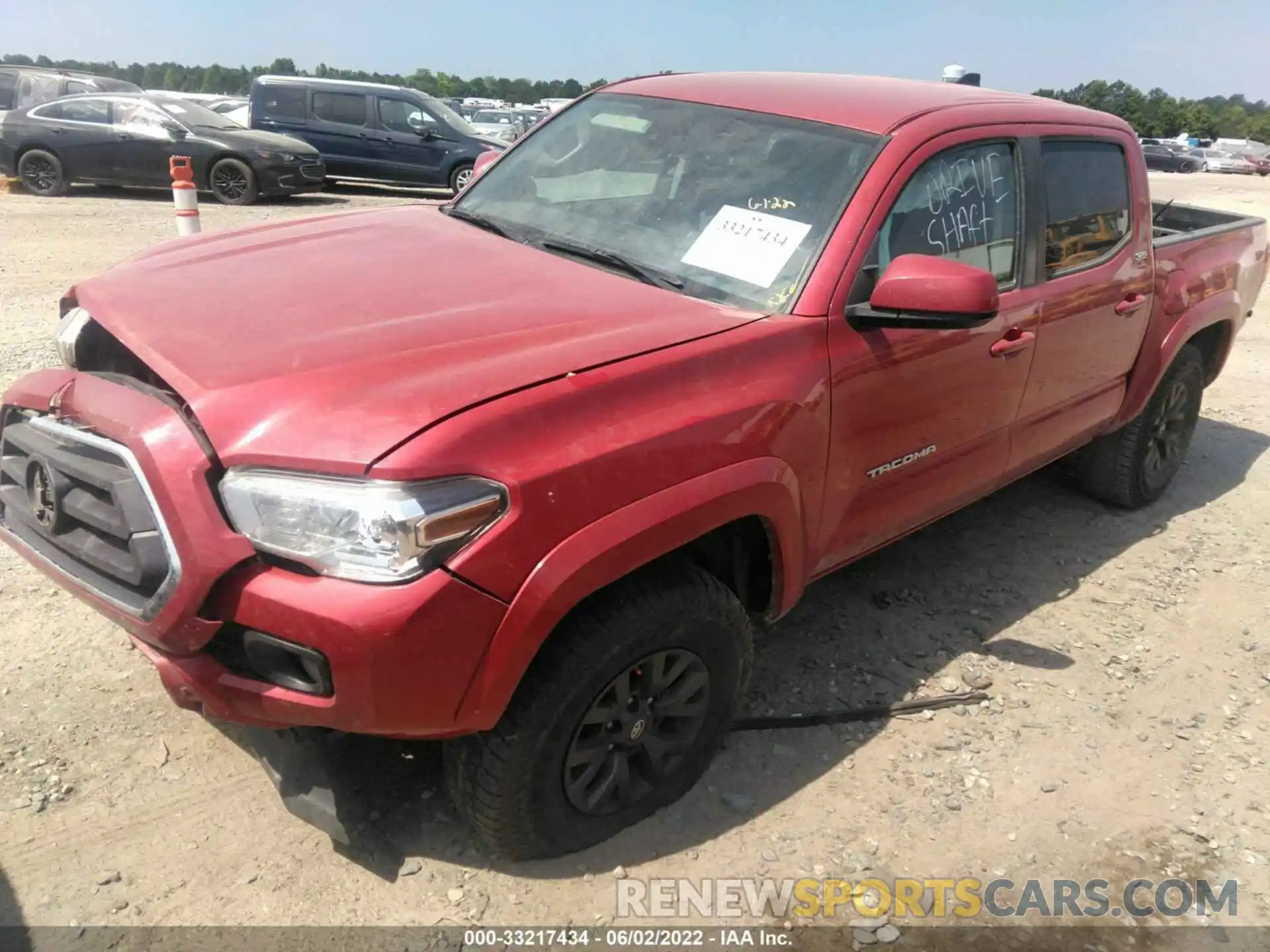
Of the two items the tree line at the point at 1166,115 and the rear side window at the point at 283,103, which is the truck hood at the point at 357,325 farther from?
the tree line at the point at 1166,115

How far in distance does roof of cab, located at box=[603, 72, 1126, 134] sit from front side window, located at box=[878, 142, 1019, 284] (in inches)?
7.4

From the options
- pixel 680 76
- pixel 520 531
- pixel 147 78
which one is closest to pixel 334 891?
pixel 520 531

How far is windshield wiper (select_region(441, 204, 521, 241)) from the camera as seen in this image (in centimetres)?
326

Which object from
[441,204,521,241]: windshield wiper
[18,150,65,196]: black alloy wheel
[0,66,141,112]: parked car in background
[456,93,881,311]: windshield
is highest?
[0,66,141,112]: parked car in background

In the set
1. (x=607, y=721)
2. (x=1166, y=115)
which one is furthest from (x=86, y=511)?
(x=1166, y=115)

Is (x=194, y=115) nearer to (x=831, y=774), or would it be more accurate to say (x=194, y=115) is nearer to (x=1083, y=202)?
(x=1083, y=202)

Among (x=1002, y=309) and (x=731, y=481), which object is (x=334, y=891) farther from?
(x=1002, y=309)

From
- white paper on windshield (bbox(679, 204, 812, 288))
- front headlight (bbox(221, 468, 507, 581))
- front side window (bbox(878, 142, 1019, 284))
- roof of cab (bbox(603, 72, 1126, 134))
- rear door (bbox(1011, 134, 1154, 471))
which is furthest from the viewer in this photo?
rear door (bbox(1011, 134, 1154, 471))

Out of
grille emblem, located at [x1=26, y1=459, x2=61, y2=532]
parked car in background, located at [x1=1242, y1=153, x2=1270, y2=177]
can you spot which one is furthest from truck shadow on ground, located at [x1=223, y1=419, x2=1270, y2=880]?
parked car in background, located at [x1=1242, y1=153, x2=1270, y2=177]

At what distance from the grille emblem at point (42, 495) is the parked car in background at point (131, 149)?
12.0 meters

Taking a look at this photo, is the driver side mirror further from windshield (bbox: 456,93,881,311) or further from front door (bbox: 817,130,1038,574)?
windshield (bbox: 456,93,881,311)

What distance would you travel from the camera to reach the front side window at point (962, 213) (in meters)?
3.00

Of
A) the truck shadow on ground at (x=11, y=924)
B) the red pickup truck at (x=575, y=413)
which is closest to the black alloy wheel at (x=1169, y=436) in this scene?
the red pickup truck at (x=575, y=413)

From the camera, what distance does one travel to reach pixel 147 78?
222 ft
